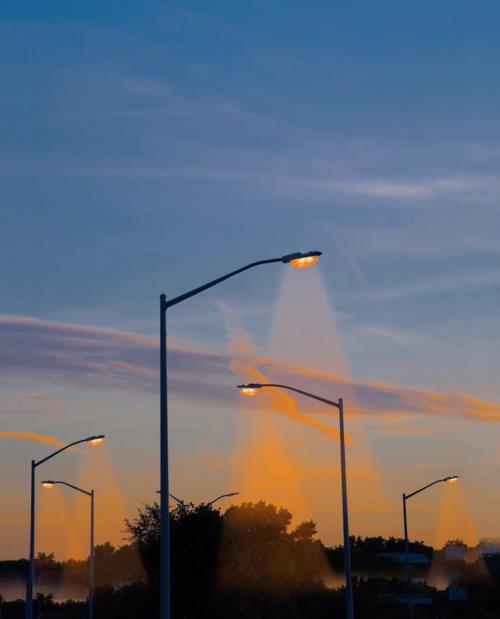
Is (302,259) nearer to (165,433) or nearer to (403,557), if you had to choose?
(165,433)

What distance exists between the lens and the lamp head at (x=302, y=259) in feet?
78.0

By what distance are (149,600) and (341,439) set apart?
16003mm

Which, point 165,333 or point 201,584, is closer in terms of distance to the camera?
point 165,333

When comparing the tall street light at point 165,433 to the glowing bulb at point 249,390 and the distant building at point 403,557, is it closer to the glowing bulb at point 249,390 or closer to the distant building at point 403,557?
the glowing bulb at point 249,390

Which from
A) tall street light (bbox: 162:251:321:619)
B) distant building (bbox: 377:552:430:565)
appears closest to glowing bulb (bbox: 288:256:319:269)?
tall street light (bbox: 162:251:321:619)

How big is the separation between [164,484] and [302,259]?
5.58 m

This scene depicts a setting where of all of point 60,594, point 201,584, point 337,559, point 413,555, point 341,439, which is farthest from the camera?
point 413,555

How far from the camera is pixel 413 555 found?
141m

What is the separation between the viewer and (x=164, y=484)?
1011 inches

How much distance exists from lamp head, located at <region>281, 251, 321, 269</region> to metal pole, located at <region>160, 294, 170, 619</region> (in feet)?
11.2

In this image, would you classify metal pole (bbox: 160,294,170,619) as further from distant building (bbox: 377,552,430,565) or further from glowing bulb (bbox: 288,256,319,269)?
distant building (bbox: 377,552,430,565)

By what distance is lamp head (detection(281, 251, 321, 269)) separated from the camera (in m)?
23.8

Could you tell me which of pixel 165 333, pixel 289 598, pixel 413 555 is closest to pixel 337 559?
pixel 413 555

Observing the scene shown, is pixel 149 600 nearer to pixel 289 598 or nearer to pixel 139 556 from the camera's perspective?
pixel 139 556
